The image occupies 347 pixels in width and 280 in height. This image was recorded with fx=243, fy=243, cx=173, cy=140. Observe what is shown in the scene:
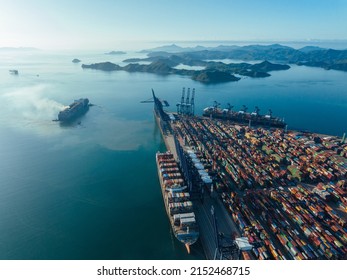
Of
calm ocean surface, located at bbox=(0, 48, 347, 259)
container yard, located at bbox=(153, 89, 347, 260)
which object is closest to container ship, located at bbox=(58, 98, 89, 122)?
calm ocean surface, located at bbox=(0, 48, 347, 259)

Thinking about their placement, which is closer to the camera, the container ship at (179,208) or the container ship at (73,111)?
the container ship at (179,208)

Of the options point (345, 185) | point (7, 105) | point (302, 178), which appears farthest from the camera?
point (7, 105)

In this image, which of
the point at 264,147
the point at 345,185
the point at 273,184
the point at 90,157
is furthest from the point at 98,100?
the point at 345,185

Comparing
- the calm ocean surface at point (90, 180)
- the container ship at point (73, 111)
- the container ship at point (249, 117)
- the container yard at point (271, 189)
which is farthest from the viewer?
the container ship at point (73, 111)

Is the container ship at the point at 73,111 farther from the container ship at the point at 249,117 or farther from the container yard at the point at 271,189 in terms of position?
the container ship at the point at 249,117

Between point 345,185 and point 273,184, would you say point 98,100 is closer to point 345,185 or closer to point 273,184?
point 273,184

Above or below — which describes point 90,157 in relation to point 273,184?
below

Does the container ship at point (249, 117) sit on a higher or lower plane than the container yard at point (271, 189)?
lower

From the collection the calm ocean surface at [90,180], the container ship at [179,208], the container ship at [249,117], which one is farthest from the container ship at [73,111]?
the container ship at [179,208]

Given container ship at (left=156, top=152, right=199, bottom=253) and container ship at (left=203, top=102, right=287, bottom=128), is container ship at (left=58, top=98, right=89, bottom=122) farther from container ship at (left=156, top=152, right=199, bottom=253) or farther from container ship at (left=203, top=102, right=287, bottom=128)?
container ship at (left=156, top=152, right=199, bottom=253)
